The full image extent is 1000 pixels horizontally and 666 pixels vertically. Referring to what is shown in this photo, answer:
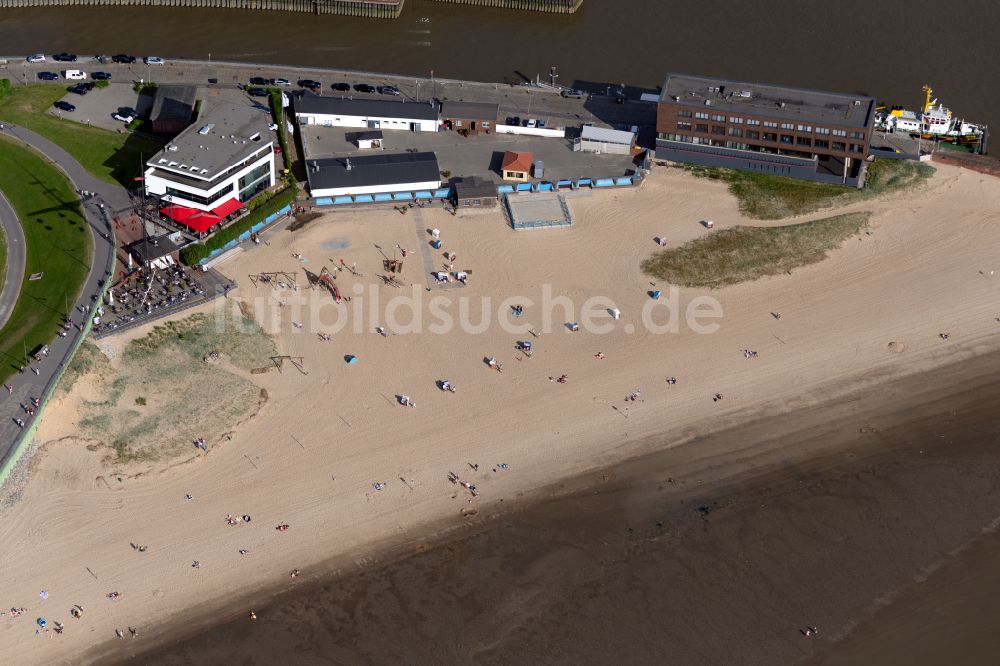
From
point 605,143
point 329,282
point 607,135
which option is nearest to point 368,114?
point 605,143

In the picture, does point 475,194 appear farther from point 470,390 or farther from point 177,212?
point 177,212

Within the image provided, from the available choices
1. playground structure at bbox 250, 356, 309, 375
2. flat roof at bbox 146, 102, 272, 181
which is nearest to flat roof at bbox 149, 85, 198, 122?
flat roof at bbox 146, 102, 272, 181

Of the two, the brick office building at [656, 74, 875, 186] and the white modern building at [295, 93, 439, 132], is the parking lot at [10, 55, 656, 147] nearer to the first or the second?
the white modern building at [295, 93, 439, 132]

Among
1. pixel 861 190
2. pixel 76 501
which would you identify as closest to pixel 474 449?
pixel 76 501

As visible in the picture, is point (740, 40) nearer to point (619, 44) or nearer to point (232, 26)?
point (619, 44)

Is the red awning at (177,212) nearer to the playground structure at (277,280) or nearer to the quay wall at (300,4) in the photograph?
the playground structure at (277,280)

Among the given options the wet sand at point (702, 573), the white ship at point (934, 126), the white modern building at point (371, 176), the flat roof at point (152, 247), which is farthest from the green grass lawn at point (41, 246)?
the white ship at point (934, 126)
